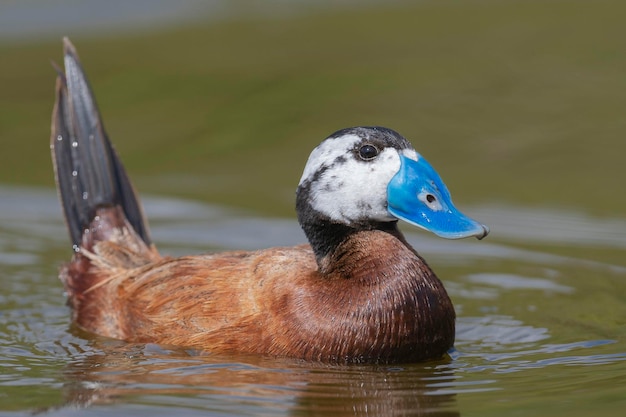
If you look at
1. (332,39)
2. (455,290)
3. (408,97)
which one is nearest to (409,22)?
(332,39)

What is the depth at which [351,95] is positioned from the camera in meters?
13.0

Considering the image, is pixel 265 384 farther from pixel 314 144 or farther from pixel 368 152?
pixel 314 144

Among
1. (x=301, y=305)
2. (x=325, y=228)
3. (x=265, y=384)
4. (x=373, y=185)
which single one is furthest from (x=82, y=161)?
(x=265, y=384)

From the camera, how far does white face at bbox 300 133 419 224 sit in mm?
7223

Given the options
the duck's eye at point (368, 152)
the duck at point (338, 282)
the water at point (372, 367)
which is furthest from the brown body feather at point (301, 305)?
the duck's eye at point (368, 152)

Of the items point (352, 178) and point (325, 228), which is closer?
point (352, 178)

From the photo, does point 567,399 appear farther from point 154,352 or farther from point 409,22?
point 409,22

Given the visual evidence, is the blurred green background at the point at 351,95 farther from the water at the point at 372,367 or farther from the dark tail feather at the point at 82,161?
the dark tail feather at the point at 82,161

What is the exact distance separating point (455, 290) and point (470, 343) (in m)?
1.38

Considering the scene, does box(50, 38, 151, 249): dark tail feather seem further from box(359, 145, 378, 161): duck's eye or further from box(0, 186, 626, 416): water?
box(359, 145, 378, 161): duck's eye

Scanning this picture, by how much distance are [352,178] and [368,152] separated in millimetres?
170

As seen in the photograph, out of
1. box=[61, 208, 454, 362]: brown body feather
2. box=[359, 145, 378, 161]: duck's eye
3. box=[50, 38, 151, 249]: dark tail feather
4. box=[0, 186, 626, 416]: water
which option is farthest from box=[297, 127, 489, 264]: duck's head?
box=[50, 38, 151, 249]: dark tail feather

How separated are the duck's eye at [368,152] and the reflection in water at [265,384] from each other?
3.82 feet

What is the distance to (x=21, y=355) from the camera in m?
7.59
